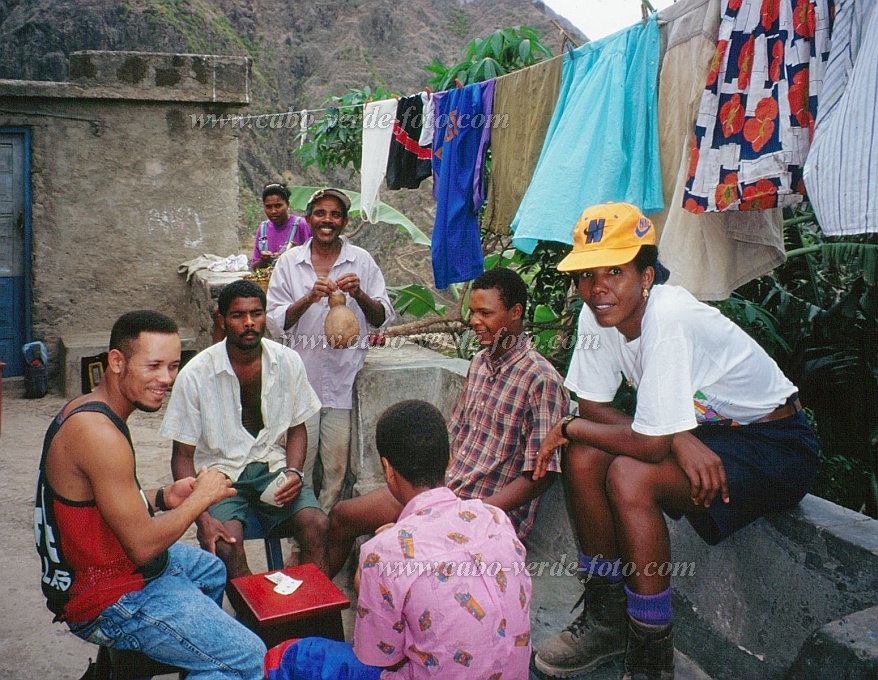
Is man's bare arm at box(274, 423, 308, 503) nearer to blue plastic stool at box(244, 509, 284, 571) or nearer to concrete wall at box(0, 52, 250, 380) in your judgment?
blue plastic stool at box(244, 509, 284, 571)

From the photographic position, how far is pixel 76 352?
675 centimetres

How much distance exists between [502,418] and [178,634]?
4.67ft

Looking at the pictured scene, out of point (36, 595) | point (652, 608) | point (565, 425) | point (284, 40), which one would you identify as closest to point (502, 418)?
point (565, 425)

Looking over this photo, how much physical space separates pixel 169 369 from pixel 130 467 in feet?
1.13

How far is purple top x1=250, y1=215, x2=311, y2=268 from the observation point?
6148mm

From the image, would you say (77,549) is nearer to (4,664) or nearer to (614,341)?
(4,664)

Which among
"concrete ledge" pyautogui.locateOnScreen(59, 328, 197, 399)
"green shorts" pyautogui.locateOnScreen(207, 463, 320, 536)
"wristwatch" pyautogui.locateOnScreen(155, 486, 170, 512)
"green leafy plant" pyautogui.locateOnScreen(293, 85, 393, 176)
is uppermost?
"green leafy plant" pyautogui.locateOnScreen(293, 85, 393, 176)

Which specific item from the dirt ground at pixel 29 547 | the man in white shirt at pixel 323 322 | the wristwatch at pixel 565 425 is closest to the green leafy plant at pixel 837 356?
the wristwatch at pixel 565 425

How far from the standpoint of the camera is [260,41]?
2183 cm

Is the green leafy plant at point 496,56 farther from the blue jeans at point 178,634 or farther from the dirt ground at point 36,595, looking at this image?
the blue jeans at point 178,634

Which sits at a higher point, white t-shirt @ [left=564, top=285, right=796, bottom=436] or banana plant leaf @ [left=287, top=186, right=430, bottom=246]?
banana plant leaf @ [left=287, top=186, right=430, bottom=246]

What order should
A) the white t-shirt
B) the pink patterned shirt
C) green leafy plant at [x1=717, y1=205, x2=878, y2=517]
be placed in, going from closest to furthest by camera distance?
the pink patterned shirt → the white t-shirt → green leafy plant at [x1=717, y1=205, x2=878, y2=517]

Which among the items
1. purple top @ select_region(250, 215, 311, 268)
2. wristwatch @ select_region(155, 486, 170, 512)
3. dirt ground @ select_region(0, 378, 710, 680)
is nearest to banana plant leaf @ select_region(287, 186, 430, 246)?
purple top @ select_region(250, 215, 311, 268)

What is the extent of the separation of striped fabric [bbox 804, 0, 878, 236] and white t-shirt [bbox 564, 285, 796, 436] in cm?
46
